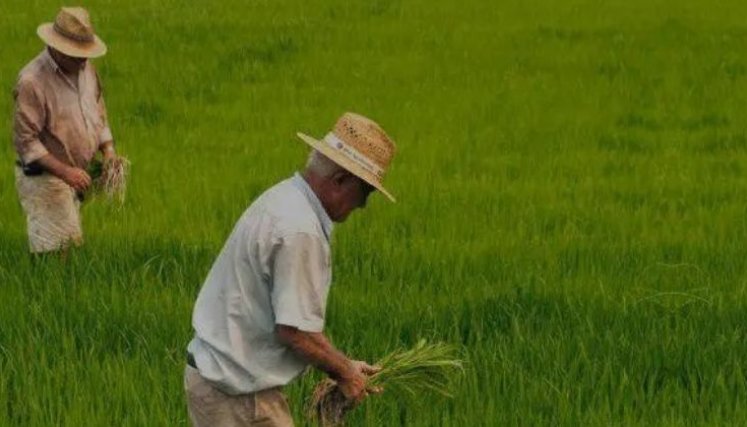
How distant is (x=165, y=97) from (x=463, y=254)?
5.17 metres

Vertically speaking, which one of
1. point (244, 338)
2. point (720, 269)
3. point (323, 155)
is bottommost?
point (720, 269)

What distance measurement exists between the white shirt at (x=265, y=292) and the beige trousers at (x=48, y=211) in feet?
8.51

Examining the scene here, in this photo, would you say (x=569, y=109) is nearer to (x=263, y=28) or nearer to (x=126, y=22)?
(x=263, y=28)

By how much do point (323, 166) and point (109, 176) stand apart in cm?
296

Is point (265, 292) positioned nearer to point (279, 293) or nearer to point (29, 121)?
point (279, 293)

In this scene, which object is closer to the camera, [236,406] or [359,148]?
[359,148]

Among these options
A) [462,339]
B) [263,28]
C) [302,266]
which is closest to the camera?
[302,266]

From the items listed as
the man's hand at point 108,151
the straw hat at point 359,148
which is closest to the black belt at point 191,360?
the straw hat at point 359,148

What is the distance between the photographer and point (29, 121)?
5898 millimetres

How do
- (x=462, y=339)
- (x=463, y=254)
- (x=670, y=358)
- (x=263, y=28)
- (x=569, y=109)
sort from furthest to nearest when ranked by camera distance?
1. (x=263, y=28)
2. (x=569, y=109)
3. (x=463, y=254)
4. (x=462, y=339)
5. (x=670, y=358)

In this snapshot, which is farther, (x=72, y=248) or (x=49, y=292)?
(x=72, y=248)

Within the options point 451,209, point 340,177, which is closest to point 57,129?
point 451,209

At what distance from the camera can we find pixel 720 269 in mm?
6520

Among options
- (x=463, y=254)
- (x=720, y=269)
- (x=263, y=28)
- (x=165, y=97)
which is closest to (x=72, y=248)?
(x=463, y=254)
